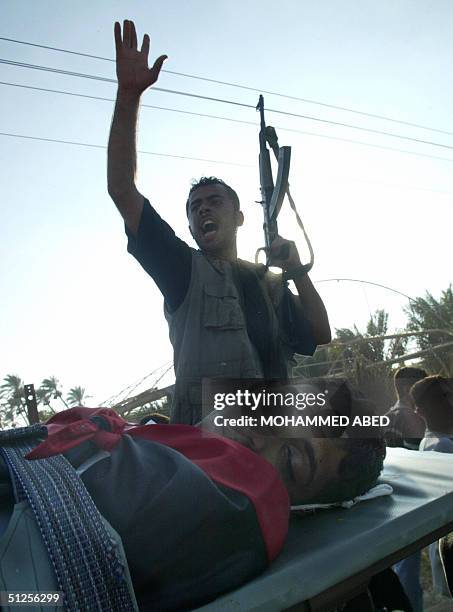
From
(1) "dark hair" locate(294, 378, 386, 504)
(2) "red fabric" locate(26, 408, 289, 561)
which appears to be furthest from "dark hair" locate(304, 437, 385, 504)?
(2) "red fabric" locate(26, 408, 289, 561)

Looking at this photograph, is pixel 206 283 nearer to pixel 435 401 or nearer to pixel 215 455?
pixel 215 455

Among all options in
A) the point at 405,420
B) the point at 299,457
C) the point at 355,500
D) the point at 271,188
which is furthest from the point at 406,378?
the point at 299,457

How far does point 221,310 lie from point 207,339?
12 centimetres

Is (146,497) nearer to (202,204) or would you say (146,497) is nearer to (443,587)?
(202,204)

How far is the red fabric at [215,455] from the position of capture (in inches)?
36.5

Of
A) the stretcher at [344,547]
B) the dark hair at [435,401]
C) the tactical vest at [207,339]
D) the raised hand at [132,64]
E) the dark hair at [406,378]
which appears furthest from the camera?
the dark hair at [406,378]

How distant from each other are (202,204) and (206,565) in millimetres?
1575

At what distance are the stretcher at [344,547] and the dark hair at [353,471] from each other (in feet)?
0.13

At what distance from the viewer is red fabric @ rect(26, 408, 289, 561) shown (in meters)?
0.93

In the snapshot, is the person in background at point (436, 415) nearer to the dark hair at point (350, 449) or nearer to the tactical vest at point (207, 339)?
the tactical vest at point (207, 339)

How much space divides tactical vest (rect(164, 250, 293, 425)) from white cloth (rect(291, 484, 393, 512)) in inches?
25.8

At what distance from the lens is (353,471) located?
118cm

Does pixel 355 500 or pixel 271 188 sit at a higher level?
pixel 271 188

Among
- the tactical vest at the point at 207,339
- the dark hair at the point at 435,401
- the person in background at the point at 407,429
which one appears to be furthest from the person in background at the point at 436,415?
the tactical vest at the point at 207,339
